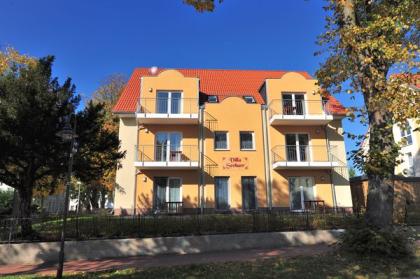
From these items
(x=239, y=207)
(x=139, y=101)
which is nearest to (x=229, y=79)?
(x=139, y=101)

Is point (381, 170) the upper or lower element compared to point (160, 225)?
upper

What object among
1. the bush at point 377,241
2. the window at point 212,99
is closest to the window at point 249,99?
the window at point 212,99

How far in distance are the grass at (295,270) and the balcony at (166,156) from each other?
10.7 metres

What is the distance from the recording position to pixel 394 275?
7.26 meters

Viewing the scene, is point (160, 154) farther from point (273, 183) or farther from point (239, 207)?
point (273, 183)

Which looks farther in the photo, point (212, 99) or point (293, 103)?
point (212, 99)

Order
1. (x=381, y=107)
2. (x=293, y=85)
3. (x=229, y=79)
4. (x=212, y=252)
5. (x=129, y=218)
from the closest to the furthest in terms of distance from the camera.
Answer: (x=381, y=107) < (x=212, y=252) < (x=129, y=218) < (x=293, y=85) < (x=229, y=79)

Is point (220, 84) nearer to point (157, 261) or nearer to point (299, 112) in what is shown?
point (299, 112)

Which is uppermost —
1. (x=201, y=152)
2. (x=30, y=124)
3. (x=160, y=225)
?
(x=201, y=152)

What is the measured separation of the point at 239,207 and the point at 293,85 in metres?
8.83

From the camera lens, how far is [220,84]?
2422cm

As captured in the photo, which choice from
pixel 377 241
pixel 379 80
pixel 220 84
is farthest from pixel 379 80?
pixel 220 84

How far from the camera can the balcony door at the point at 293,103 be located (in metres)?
21.0

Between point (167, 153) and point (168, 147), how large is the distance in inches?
16.4
